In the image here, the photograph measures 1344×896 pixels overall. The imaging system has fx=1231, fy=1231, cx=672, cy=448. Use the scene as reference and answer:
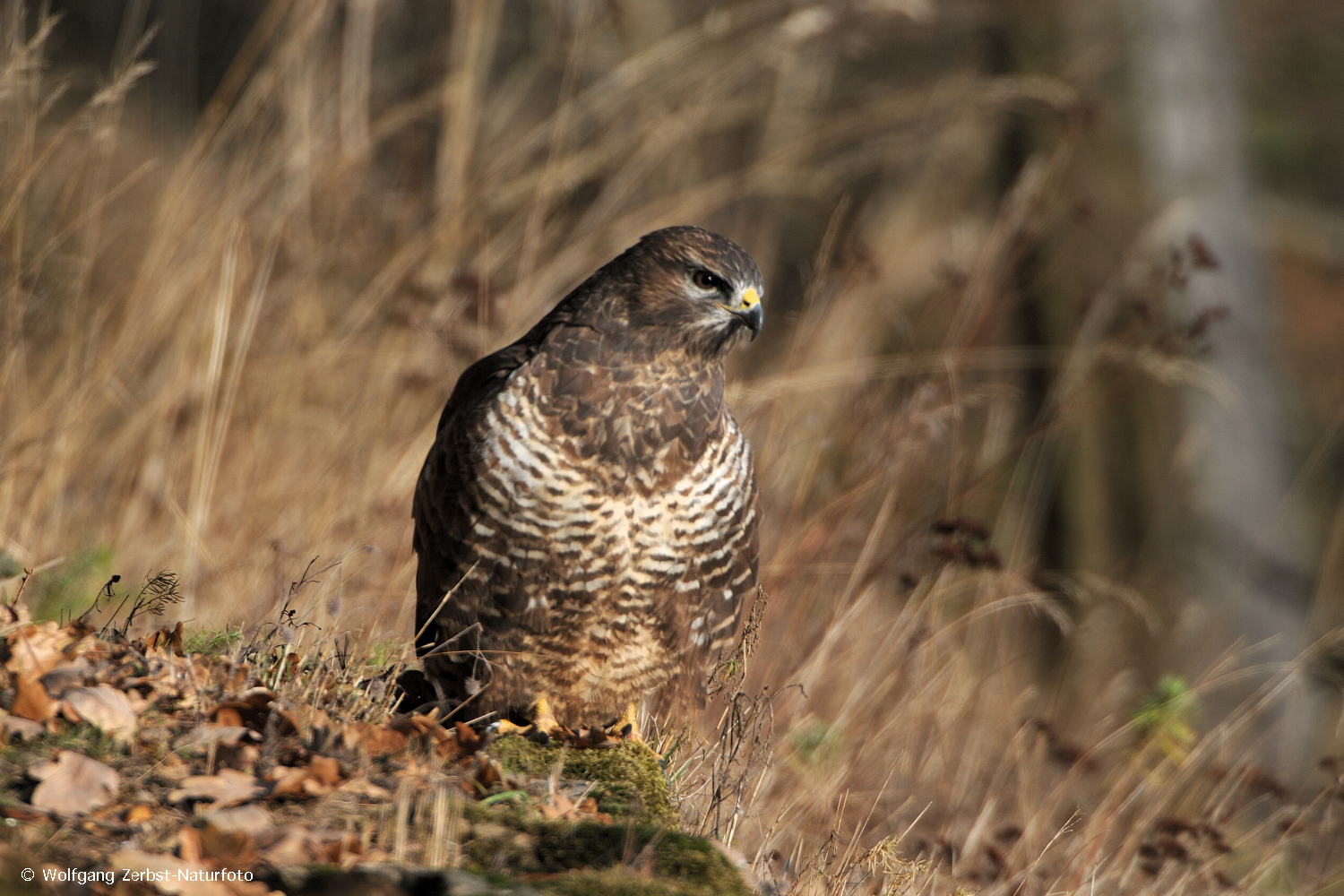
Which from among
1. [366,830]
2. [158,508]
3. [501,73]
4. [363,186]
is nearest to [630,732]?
[366,830]

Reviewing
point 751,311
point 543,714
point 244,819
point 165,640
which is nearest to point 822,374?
point 751,311

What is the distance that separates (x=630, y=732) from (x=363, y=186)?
10.1ft

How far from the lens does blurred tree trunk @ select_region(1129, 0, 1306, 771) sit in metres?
5.87

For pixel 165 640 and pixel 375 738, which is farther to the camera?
pixel 165 640

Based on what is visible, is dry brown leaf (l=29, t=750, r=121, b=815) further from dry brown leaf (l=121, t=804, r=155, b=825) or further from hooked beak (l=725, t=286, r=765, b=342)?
hooked beak (l=725, t=286, r=765, b=342)

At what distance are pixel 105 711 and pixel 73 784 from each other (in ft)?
0.64

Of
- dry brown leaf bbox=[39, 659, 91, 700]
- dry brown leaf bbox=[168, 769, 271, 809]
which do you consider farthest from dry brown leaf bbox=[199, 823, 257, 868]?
dry brown leaf bbox=[39, 659, 91, 700]

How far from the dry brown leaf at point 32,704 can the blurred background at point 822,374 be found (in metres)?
0.47

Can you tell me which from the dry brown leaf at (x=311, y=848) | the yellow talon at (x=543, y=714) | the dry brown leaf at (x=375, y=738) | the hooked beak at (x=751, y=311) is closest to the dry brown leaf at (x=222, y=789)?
the dry brown leaf at (x=311, y=848)

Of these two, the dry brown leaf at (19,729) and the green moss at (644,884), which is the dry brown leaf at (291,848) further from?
the dry brown leaf at (19,729)

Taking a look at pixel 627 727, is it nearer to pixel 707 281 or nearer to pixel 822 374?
pixel 707 281

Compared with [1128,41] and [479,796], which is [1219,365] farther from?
[479,796]

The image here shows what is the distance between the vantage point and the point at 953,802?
12.7ft

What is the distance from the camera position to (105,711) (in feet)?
6.97
